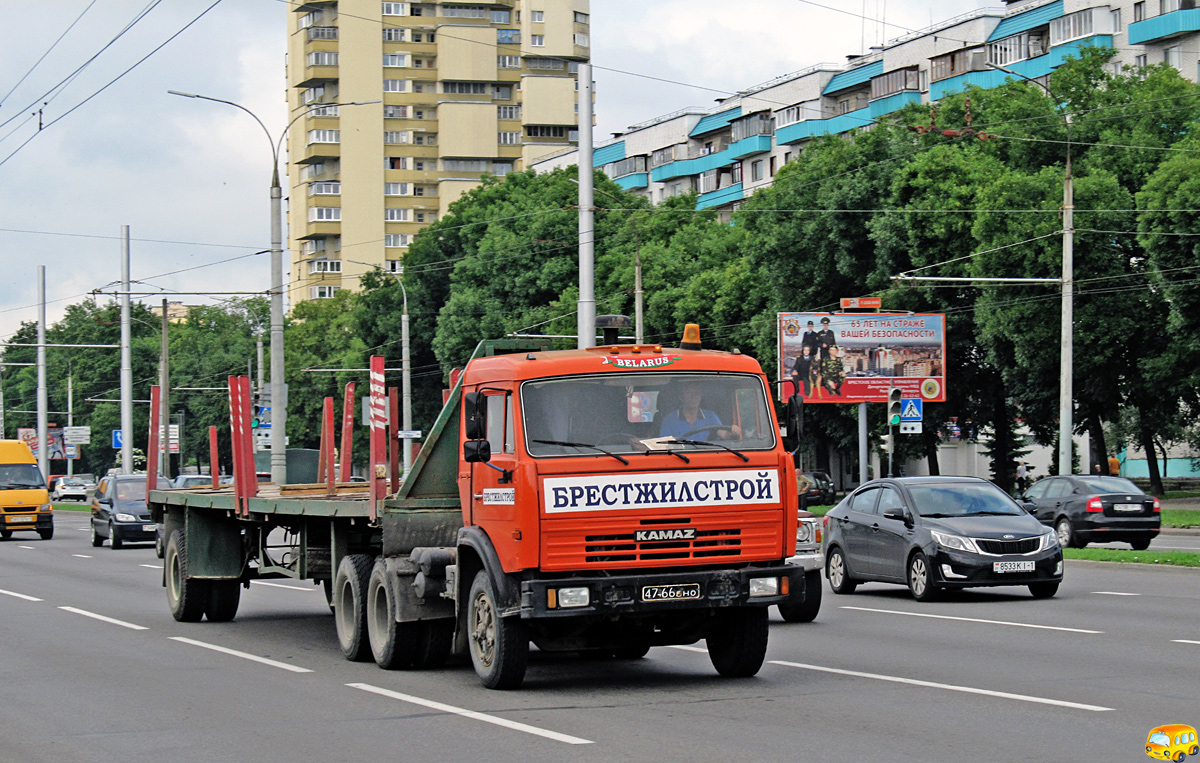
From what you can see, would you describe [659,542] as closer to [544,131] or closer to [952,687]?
[952,687]

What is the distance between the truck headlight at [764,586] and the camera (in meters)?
11.0

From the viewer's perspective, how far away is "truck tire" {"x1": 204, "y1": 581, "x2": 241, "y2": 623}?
17.7 meters

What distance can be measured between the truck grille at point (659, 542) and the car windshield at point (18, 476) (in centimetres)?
3507

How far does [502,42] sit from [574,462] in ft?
388

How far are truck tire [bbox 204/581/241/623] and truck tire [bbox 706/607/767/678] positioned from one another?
7.38 meters

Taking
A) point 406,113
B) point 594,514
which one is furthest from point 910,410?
point 406,113

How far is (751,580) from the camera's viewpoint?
11.0 metres

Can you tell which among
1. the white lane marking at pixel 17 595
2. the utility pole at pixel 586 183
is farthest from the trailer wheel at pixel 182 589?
the utility pole at pixel 586 183

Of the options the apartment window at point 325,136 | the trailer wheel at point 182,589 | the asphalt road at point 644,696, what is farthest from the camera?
the apartment window at point 325,136

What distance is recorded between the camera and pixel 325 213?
121125mm

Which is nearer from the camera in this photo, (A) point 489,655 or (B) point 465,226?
(A) point 489,655

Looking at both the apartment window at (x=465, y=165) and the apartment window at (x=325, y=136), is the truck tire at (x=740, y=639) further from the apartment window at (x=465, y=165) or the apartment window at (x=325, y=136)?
the apartment window at (x=465, y=165)

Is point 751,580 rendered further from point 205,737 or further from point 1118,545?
point 1118,545

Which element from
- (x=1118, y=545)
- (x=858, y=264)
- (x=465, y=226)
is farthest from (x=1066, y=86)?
(x=465, y=226)
